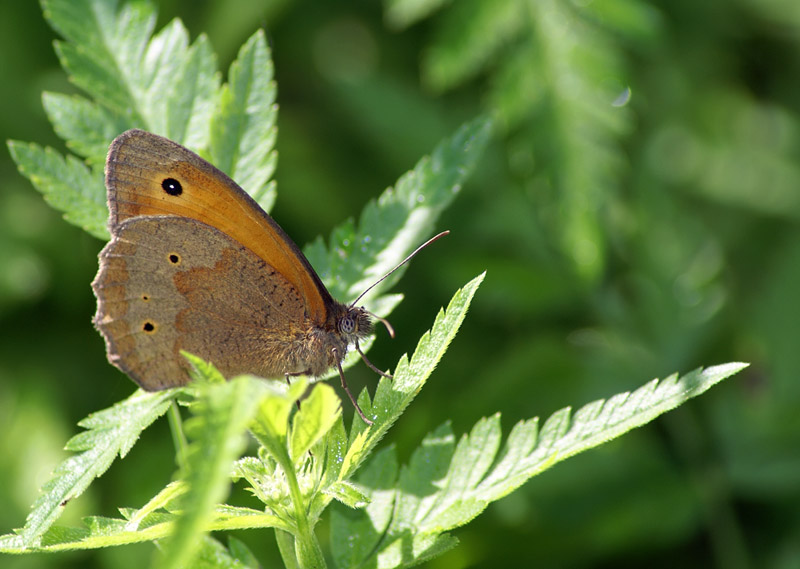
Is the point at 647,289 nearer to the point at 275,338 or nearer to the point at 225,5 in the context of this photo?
the point at 275,338

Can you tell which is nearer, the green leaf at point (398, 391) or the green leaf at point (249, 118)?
the green leaf at point (398, 391)

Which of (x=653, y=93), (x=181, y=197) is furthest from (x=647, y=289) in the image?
(x=181, y=197)

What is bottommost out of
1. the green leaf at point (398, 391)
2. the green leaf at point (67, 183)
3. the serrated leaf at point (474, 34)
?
the green leaf at point (398, 391)

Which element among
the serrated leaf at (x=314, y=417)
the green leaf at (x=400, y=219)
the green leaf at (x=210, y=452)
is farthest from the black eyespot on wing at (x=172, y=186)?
the green leaf at (x=210, y=452)

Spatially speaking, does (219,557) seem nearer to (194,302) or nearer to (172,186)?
(194,302)

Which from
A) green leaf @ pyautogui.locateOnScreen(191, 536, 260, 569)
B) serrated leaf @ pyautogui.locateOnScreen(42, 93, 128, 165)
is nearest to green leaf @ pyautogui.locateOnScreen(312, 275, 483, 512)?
green leaf @ pyautogui.locateOnScreen(191, 536, 260, 569)

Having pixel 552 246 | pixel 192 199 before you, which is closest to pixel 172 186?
pixel 192 199

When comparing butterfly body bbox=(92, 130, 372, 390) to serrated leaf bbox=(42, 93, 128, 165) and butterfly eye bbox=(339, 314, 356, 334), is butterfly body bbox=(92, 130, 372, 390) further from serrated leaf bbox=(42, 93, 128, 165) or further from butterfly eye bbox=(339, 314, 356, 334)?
serrated leaf bbox=(42, 93, 128, 165)

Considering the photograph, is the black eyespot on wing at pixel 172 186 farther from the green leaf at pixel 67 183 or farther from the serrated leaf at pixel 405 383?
the serrated leaf at pixel 405 383
